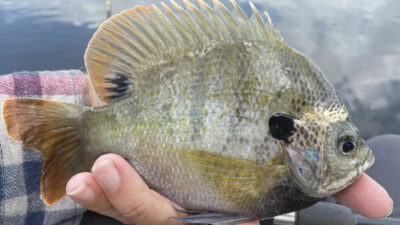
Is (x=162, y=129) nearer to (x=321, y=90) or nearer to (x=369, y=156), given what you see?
(x=321, y=90)

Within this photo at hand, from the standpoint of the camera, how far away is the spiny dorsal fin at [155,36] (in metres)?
1.13

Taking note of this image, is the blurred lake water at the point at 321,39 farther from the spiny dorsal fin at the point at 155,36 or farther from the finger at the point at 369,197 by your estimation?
the spiny dorsal fin at the point at 155,36

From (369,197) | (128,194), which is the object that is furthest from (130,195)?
(369,197)

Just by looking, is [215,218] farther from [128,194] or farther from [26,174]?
[26,174]

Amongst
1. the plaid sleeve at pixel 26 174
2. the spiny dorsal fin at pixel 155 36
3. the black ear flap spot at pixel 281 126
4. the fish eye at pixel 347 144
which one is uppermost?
the spiny dorsal fin at pixel 155 36

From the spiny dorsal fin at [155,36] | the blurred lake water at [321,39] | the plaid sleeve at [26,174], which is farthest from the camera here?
the blurred lake water at [321,39]

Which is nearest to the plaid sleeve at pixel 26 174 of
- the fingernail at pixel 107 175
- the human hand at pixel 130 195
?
the human hand at pixel 130 195

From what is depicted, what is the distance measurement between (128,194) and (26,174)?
643 millimetres

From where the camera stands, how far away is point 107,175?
1049mm

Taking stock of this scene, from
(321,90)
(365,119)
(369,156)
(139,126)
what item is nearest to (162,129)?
(139,126)

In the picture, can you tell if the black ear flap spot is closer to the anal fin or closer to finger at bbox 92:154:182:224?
the anal fin

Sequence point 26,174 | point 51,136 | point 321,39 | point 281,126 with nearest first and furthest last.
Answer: point 281,126
point 51,136
point 26,174
point 321,39

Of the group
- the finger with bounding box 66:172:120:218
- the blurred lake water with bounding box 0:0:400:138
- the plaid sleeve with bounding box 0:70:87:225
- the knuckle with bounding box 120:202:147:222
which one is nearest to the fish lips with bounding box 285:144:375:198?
the knuckle with bounding box 120:202:147:222

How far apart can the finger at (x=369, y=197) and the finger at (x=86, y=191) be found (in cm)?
91
